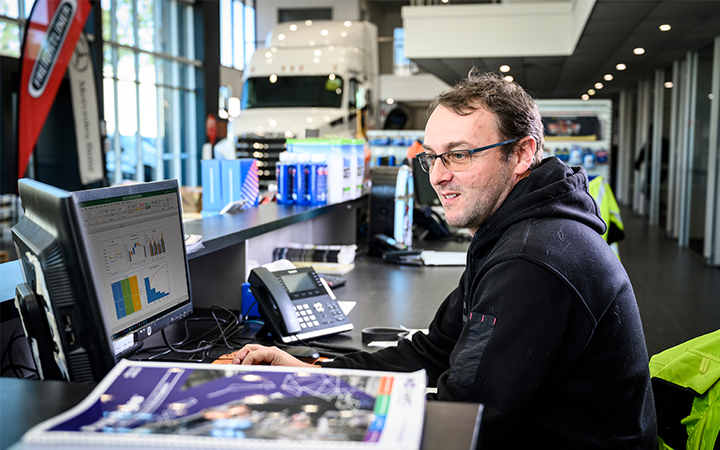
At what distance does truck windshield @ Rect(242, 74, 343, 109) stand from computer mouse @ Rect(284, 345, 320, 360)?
7530mm

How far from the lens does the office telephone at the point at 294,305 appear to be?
1.93 meters

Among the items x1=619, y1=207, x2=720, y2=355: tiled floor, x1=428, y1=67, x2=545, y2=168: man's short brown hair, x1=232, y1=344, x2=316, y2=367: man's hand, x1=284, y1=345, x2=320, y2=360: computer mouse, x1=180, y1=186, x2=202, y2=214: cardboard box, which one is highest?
x1=428, y1=67, x2=545, y2=168: man's short brown hair

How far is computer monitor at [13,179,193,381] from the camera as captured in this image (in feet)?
2.60

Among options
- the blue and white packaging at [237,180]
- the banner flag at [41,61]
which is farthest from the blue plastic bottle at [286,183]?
the banner flag at [41,61]

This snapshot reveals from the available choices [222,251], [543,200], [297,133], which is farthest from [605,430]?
[297,133]

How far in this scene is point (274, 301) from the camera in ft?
6.39

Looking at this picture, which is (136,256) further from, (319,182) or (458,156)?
(319,182)

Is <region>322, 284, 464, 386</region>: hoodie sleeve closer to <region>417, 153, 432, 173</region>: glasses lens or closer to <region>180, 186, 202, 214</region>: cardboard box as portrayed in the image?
<region>417, 153, 432, 173</region>: glasses lens

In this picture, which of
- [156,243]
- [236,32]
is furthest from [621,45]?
[236,32]

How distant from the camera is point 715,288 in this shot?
6.13 m

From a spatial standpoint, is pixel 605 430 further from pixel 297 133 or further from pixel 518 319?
pixel 297 133

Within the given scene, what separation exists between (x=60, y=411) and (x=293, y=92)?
877 cm

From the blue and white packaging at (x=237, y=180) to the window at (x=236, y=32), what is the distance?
12.2m

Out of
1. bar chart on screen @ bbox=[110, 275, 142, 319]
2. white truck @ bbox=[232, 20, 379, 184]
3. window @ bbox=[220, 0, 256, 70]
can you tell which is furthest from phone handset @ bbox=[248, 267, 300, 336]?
window @ bbox=[220, 0, 256, 70]
